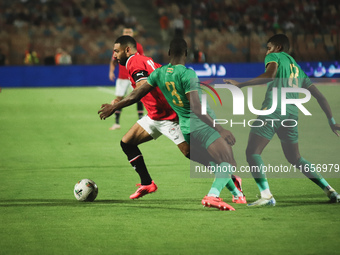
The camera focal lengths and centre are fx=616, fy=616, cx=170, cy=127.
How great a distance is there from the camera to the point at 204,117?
654 cm

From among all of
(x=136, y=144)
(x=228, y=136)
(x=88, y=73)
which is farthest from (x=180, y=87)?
(x=88, y=73)

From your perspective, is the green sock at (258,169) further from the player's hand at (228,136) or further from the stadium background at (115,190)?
the player's hand at (228,136)

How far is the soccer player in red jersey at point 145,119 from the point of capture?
7.34 m

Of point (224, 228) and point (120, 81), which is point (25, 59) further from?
point (224, 228)

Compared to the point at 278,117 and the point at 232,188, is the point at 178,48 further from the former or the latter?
the point at 232,188

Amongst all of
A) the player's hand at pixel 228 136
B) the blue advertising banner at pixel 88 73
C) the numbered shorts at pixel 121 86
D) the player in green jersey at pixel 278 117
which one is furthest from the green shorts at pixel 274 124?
the blue advertising banner at pixel 88 73

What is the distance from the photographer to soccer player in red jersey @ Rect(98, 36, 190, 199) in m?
7.34

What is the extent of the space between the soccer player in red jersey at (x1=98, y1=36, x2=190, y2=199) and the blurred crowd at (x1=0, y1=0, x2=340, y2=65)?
78.6 ft

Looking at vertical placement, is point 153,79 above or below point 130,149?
above

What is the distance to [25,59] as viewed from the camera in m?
32.3

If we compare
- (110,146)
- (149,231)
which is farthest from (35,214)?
(110,146)

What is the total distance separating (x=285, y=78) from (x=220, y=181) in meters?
1.36

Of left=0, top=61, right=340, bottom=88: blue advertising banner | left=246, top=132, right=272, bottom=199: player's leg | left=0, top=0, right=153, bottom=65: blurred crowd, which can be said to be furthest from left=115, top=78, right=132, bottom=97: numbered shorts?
left=0, top=0, right=153, bottom=65: blurred crowd

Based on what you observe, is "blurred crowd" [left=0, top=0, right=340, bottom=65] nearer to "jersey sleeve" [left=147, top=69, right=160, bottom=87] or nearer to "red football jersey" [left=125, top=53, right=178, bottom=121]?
"red football jersey" [left=125, top=53, right=178, bottom=121]
